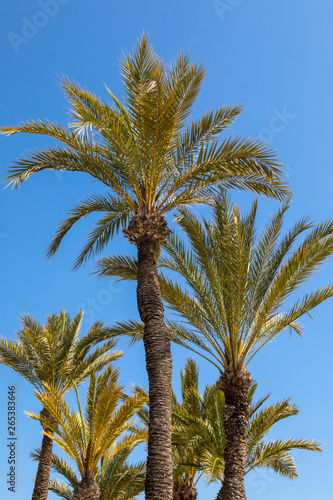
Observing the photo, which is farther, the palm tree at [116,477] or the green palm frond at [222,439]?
the palm tree at [116,477]

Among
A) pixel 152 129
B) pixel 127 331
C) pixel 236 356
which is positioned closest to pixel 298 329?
pixel 236 356

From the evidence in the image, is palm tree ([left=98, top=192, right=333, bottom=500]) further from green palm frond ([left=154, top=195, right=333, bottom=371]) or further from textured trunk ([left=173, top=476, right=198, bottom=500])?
textured trunk ([left=173, top=476, right=198, bottom=500])

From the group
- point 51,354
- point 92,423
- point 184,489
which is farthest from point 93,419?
point 184,489

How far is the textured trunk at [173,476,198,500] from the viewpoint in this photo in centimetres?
1633

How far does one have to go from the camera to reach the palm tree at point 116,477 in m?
16.2

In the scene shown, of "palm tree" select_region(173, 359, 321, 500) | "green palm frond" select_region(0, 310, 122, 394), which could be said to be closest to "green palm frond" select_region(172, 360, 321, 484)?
"palm tree" select_region(173, 359, 321, 500)

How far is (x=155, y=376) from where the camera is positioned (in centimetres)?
880

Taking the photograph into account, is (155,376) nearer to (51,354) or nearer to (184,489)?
(51,354)

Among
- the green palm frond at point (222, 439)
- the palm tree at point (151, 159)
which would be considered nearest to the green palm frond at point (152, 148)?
the palm tree at point (151, 159)

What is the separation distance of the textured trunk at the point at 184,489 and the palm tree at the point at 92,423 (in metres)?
2.90

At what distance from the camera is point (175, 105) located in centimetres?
962

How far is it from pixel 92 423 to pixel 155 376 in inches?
229

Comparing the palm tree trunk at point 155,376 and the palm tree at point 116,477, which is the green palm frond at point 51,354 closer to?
the palm tree at point 116,477

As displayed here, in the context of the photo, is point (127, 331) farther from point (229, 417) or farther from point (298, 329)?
point (298, 329)
